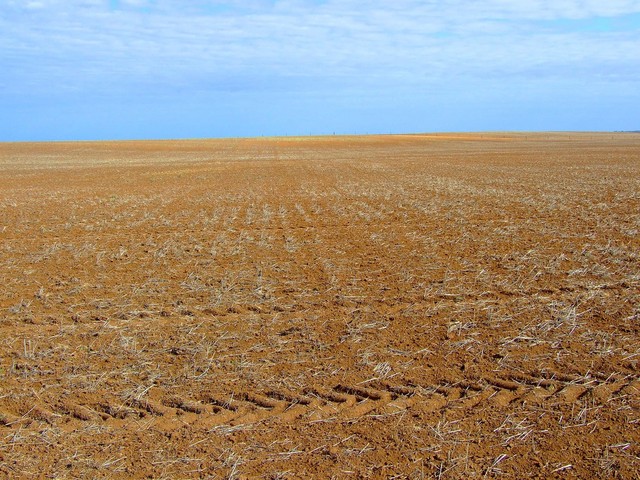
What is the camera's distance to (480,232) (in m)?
Answer: 12.2

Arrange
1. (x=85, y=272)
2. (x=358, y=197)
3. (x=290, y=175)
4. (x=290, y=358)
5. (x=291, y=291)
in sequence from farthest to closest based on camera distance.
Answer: (x=290, y=175) < (x=358, y=197) < (x=85, y=272) < (x=291, y=291) < (x=290, y=358)

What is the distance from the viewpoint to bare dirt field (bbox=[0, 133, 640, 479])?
4.06 metres

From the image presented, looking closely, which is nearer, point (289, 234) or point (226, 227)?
point (289, 234)

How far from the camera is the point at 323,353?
5.74 metres

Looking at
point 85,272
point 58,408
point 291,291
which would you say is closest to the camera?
point 58,408

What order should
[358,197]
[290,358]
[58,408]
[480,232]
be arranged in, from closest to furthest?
[58,408]
[290,358]
[480,232]
[358,197]

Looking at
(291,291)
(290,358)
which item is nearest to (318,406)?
(290,358)

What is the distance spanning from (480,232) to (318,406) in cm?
834

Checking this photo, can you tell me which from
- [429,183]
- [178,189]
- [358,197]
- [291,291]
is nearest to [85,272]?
[291,291]

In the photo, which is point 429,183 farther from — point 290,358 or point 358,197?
point 290,358

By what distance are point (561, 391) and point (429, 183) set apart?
63.8 feet

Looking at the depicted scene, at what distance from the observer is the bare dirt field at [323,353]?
13.3 ft

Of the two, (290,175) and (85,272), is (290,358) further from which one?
(290,175)

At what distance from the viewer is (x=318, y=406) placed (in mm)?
4703
